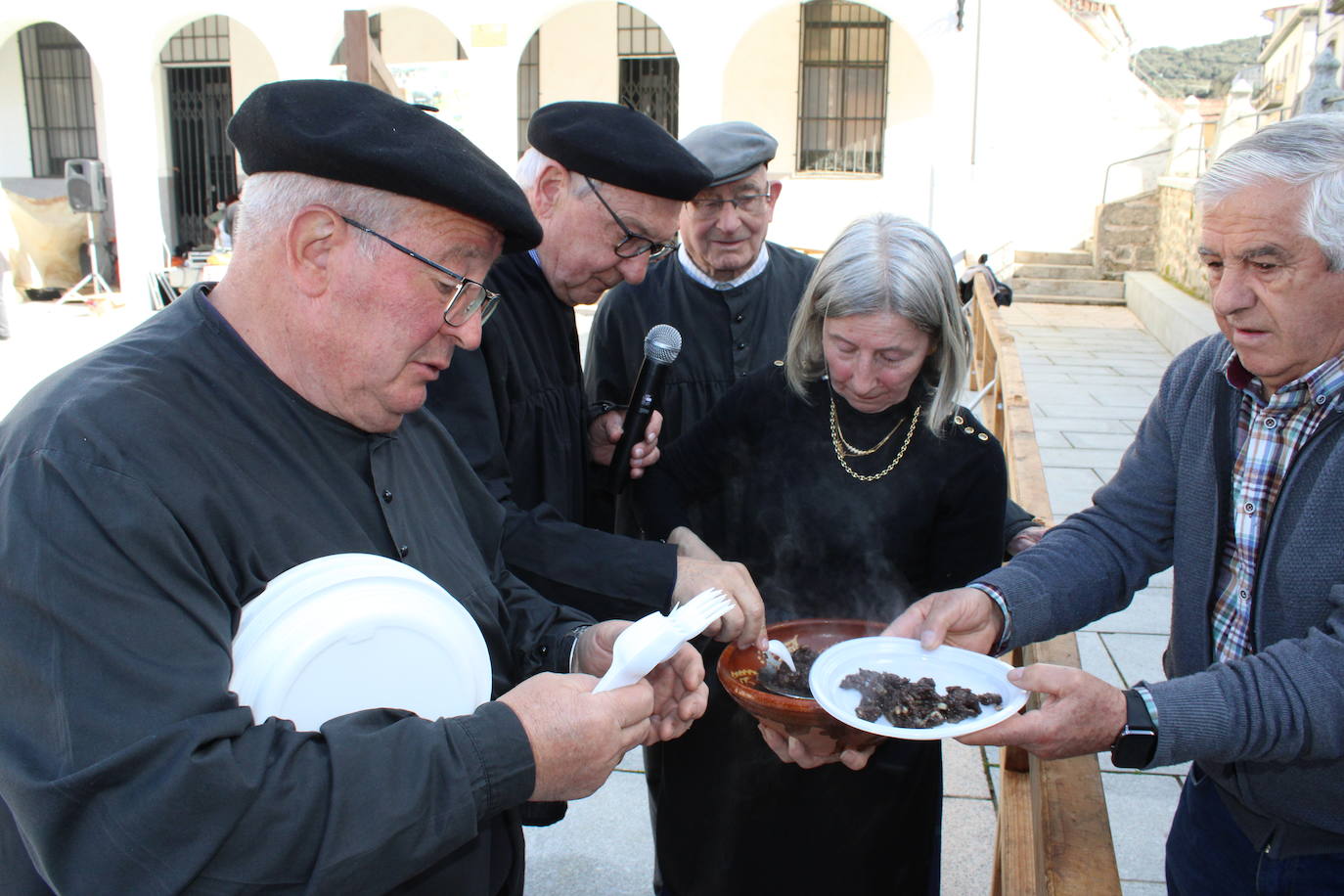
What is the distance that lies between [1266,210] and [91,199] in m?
18.8

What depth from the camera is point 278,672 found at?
4.36 ft

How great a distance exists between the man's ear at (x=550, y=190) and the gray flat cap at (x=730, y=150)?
3.03ft

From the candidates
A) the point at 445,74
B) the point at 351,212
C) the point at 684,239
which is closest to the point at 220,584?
the point at 351,212

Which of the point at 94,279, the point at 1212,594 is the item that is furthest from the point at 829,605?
the point at 94,279

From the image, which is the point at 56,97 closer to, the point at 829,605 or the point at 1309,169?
the point at 829,605

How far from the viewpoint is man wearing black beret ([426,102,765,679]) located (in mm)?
2354

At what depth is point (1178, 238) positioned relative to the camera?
1609cm

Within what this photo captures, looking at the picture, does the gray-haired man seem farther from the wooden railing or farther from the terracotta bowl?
the terracotta bowl

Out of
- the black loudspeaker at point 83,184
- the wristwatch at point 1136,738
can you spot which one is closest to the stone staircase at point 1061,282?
the black loudspeaker at point 83,184

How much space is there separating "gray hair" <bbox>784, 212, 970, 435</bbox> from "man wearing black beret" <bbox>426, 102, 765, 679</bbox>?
1.35 ft

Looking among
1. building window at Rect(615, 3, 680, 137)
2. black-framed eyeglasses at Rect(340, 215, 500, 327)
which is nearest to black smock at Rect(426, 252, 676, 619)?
black-framed eyeglasses at Rect(340, 215, 500, 327)

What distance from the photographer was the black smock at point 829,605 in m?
2.44

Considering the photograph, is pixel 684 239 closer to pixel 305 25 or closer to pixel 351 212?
pixel 351 212

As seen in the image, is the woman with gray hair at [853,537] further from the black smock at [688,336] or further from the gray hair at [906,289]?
the black smock at [688,336]
